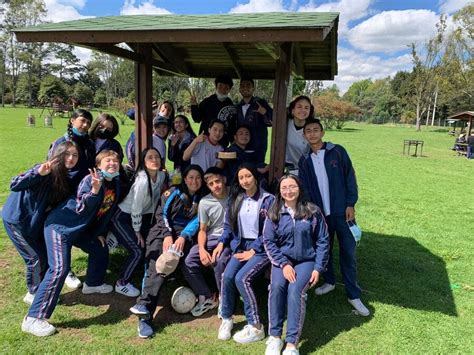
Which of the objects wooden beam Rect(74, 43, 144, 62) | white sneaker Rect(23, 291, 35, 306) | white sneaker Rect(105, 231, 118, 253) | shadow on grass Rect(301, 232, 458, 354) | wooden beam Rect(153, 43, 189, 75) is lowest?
shadow on grass Rect(301, 232, 458, 354)

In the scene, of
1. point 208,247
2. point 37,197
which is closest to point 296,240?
point 208,247

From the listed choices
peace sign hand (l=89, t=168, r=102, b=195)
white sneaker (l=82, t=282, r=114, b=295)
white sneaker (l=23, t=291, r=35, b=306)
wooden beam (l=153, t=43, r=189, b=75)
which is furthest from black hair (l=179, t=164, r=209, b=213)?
wooden beam (l=153, t=43, r=189, b=75)

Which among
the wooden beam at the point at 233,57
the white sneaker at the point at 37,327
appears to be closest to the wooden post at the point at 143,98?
the wooden beam at the point at 233,57

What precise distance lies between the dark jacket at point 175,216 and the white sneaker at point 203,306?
2.12 ft

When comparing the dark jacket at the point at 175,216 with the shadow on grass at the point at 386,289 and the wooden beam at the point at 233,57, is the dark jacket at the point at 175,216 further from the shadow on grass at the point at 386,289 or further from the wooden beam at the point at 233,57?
the wooden beam at the point at 233,57

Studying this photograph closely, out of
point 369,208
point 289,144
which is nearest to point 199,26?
point 289,144

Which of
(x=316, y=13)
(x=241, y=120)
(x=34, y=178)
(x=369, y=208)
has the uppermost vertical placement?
(x=316, y=13)

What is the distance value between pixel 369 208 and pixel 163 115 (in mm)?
5261

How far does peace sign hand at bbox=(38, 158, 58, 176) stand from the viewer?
10.8 feet

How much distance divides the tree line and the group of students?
24320 mm

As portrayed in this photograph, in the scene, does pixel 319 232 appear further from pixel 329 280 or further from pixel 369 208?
pixel 369 208

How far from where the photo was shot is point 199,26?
3.42 metres

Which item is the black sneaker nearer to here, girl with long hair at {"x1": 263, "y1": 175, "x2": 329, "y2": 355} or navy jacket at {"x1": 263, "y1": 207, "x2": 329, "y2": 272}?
girl with long hair at {"x1": 263, "y1": 175, "x2": 329, "y2": 355}

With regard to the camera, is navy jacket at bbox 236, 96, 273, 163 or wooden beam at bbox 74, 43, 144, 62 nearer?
wooden beam at bbox 74, 43, 144, 62
